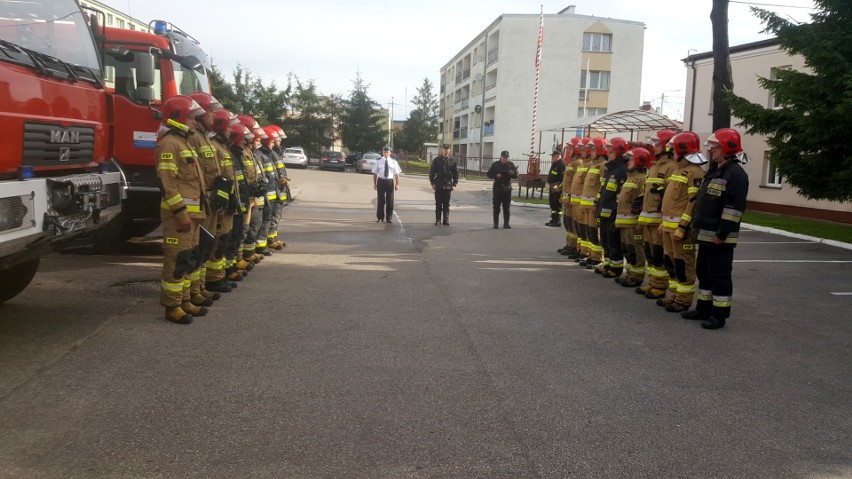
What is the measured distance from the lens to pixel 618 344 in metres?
6.05

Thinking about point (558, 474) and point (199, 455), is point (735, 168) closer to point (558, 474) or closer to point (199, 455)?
point (558, 474)

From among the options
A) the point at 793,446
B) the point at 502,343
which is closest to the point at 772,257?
the point at 502,343

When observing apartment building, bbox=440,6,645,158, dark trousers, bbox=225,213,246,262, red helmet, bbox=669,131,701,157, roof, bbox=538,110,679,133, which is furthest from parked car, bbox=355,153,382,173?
red helmet, bbox=669,131,701,157

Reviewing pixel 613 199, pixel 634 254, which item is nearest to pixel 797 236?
pixel 613 199

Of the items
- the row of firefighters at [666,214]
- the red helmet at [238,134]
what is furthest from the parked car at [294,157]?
the red helmet at [238,134]

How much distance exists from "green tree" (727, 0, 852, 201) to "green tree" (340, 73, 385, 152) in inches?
1787

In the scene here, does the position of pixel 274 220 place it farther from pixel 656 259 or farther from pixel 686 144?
pixel 686 144

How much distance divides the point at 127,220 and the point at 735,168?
8.19 metres

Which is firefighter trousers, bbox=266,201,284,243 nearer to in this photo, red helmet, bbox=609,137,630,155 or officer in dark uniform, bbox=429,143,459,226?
red helmet, bbox=609,137,630,155

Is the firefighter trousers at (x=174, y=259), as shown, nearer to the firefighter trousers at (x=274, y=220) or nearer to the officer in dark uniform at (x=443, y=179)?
the firefighter trousers at (x=274, y=220)

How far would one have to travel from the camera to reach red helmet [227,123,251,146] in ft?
25.1

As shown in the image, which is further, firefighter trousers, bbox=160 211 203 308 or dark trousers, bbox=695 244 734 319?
dark trousers, bbox=695 244 734 319

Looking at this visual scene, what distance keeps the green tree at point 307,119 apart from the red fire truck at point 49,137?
51.3 metres

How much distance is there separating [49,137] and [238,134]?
2.77 metres
